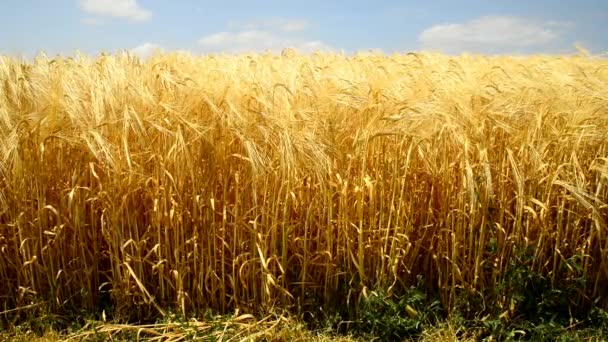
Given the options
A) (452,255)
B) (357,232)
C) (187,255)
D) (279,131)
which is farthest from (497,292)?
(187,255)

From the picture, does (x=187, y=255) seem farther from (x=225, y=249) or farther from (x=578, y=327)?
(x=578, y=327)

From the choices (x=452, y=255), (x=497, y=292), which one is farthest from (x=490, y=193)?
(x=497, y=292)

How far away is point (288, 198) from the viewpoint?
9.14 feet

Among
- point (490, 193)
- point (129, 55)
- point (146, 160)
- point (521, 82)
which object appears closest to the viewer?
point (490, 193)

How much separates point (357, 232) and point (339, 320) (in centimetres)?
49

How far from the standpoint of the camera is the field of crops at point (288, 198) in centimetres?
278

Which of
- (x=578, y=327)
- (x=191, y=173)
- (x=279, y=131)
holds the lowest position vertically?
(x=578, y=327)

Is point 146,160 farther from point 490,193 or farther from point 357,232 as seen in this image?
point 490,193

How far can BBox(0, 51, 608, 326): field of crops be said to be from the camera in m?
2.78

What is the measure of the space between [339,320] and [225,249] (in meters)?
0.73

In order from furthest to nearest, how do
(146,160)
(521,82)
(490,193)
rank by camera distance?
1. (521,82)
2. (146,160)
3. (490,193)

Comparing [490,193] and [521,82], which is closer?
[490,193]

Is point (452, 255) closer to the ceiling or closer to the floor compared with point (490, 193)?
closer to the floor

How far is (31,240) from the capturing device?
9.77 feet
